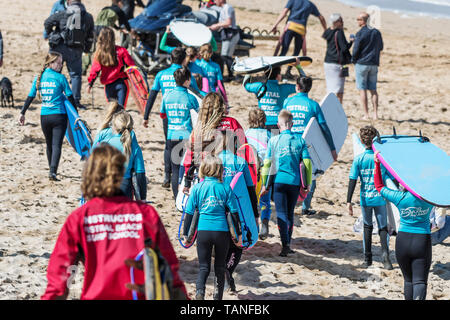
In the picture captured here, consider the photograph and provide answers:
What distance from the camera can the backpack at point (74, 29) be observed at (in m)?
11.9

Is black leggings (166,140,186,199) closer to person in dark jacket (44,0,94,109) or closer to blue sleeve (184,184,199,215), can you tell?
blue sleeve (184,184,199,215)

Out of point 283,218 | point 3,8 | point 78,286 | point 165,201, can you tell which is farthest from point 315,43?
point 78,286

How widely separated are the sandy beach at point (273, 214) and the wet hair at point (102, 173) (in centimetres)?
269

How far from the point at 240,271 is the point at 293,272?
1.81ft

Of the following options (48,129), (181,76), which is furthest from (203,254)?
(48,129)

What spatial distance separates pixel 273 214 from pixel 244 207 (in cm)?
332

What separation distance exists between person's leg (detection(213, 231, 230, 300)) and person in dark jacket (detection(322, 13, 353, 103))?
820cm

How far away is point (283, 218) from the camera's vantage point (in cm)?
724

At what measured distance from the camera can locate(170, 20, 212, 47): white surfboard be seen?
13.0 m

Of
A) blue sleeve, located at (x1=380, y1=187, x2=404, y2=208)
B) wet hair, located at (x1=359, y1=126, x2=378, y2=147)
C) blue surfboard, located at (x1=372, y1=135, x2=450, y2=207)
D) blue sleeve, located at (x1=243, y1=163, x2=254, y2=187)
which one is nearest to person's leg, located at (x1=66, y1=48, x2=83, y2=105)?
wet hair, located at (x1=359, y1=126, x2=378, y2=147)

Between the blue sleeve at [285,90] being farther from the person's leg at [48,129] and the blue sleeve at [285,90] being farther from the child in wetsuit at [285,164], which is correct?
the person's leg at [48,129]

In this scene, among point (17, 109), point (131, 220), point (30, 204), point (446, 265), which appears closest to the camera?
point (131, 220)

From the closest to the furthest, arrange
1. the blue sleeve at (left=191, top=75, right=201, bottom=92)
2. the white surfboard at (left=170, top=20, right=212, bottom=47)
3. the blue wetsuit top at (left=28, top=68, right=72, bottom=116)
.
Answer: the blue wetsuit top at (left=28, top=68, right=72, bottom=116), the blue sleeve at (left=191, top=75, right=201, bottom=92), the white surfboard at (left=170, top=20, right=212, bottom=47)
